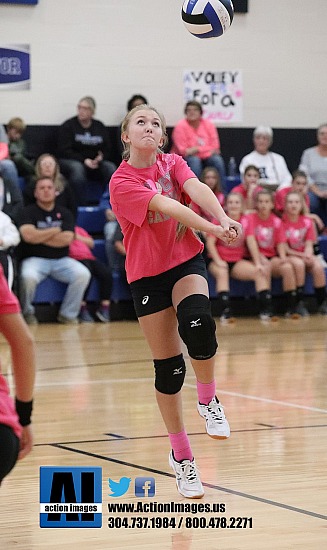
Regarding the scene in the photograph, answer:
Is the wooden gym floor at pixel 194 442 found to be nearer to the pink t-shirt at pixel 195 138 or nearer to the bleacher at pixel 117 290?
the bleacher at pixel 117 290

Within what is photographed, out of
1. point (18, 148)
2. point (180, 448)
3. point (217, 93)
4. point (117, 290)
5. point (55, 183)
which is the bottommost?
point (117, 290)

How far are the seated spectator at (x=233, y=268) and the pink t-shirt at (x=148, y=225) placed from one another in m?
7.42

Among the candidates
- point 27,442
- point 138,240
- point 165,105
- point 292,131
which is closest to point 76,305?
point 165,105

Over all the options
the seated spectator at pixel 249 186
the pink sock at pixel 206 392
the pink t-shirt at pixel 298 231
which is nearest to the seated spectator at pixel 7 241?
the seated spectator at pixel 249 186

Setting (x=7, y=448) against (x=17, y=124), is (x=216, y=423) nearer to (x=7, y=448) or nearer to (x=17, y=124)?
(x=7, y=448)

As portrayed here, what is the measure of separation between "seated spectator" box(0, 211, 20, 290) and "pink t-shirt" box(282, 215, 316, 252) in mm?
3504

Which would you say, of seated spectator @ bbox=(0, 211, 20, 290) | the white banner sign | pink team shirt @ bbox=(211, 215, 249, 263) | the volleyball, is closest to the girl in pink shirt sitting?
the volleyball

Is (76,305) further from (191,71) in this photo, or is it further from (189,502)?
(189,502)

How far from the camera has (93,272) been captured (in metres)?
12.1

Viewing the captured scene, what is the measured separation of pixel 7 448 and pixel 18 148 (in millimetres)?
10113

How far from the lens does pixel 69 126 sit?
1316 cm

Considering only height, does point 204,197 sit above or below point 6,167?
above

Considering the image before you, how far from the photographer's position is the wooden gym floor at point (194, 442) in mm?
→ 4000

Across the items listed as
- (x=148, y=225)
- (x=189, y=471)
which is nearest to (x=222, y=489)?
(x=189, y=471)
